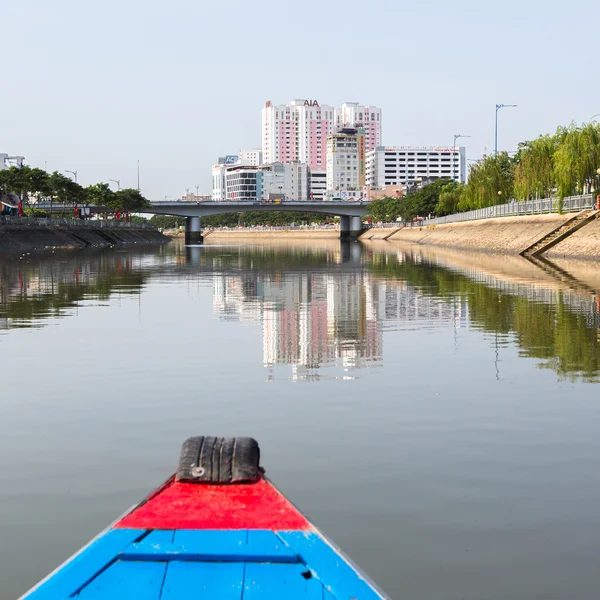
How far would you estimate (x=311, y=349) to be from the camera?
1884 centimetres

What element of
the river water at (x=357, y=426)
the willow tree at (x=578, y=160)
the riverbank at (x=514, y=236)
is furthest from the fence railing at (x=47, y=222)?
the river water at (x=357, y=426)

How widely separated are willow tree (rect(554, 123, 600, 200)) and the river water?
137 ft

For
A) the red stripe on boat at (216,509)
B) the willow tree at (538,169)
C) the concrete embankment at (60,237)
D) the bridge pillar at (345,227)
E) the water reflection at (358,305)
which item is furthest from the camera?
the bridge pillar at (345,227)

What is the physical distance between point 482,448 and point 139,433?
4361mm

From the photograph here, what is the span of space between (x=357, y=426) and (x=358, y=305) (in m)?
17.5

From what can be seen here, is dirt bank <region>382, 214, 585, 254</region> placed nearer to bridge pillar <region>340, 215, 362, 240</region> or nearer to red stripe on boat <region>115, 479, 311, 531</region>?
red stripe on boat <region>115, 479, 311, 531</region>

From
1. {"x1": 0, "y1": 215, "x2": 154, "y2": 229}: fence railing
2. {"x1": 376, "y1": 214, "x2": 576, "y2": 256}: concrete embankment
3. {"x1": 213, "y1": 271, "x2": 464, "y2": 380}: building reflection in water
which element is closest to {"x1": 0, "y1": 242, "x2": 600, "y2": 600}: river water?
{"x1": 213, "y1": 271, "x2": 464, "y2": 380}: building reflection in water

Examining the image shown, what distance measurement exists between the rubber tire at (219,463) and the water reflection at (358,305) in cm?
896

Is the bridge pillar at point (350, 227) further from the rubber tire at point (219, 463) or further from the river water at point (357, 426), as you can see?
→ the rubber tire at point (219, 463)

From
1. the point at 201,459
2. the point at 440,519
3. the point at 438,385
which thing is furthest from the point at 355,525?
the point at 438,385

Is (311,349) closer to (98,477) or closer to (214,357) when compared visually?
(214,357)

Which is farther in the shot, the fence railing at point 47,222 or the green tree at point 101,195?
the green tree at point 101,195

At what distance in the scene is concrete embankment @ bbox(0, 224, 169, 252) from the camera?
86.7m

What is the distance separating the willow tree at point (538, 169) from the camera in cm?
7969
